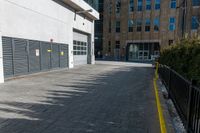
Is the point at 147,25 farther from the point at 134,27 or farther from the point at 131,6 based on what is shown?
the point at 131,6

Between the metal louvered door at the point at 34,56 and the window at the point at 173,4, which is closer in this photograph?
the metal louvered door at the point at 34,56

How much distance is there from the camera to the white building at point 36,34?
9573 millimetres

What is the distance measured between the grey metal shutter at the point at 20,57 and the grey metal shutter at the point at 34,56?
557 millimetres

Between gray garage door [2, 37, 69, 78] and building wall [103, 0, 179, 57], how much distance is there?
2738 centimetres

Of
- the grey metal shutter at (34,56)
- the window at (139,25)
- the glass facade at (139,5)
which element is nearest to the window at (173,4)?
the glass facade at (139,5)

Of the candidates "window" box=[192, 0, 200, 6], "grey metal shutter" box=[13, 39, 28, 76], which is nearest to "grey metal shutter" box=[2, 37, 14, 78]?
"grey metal shutter" box=[13, 39, 28, 76]

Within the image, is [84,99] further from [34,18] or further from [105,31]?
[105,31]

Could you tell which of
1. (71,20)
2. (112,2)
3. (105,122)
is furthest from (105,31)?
(105,122)

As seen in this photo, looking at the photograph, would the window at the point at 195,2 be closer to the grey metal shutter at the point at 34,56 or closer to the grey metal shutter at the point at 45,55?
the grey metal shutter at the point at 45,55

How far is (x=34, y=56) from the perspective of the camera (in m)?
12.0

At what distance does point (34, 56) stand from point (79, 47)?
9872mm

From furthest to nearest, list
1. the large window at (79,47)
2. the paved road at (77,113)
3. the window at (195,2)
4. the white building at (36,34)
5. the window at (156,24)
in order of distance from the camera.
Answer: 1. the window at (156,24)
2. the window at (195,2)
3. the large window at (79,47)
4. the white building at (36,34)
5. the paved road at (77,113)

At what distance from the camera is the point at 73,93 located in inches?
276

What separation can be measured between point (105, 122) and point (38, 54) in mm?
10025
